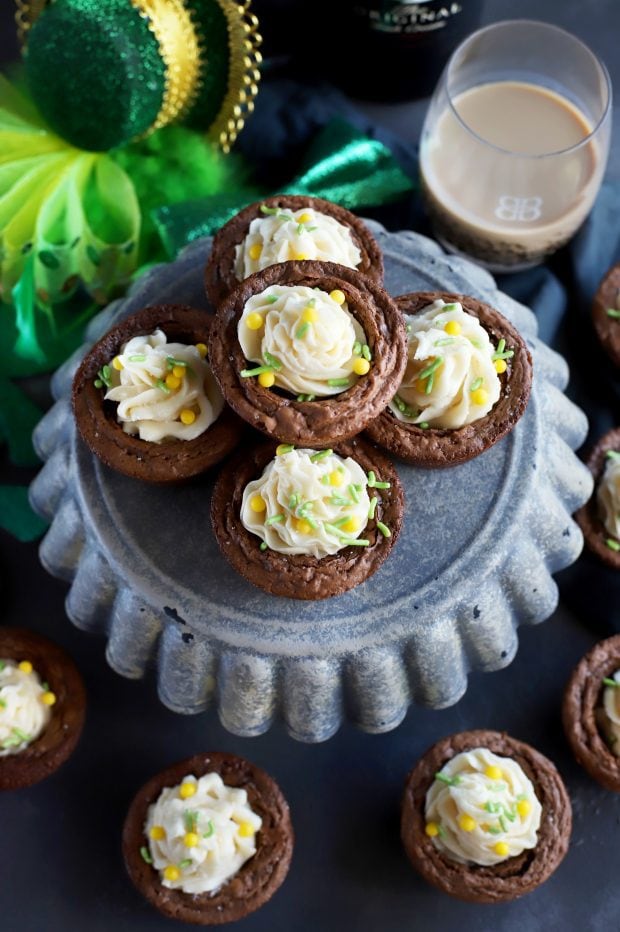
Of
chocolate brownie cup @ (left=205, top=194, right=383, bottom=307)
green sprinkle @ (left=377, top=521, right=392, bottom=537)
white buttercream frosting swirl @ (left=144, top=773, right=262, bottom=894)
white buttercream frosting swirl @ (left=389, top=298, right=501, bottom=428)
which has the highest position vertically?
chocolate brownie cup @ (left=205, top=194, right=383, bottom=307)

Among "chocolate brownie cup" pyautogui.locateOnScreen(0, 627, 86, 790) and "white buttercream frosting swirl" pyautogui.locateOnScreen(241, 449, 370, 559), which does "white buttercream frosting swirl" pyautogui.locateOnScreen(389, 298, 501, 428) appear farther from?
"chocolate brownie cup" pyautogui.locateOnScreen(0, 627, 86, 790)

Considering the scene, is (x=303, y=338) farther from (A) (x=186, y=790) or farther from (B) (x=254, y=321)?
(A) (x=186, y=790)

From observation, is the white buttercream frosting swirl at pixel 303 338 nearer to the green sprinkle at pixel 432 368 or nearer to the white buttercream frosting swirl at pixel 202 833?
the green sprinkle at pixel 432 368

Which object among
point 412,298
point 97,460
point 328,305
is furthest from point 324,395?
point 97,460

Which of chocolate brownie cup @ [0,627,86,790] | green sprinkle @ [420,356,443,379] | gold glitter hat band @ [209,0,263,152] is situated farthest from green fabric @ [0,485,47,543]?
green sprinkle @ [420,356,443,379]

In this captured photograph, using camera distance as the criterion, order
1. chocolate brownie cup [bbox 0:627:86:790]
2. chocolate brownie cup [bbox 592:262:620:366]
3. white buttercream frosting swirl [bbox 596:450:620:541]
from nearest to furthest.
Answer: chocolate brownie cup [bbox 0:627:86:790] < white buttercream frosting swirl [bbox 596:450:620:541] < chocolate brownie cup [bbox 592:262:620:366]

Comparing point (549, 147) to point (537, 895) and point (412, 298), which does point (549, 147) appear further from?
point (537, 895)

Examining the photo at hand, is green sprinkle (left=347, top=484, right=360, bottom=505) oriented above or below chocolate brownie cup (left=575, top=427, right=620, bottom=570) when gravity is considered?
above

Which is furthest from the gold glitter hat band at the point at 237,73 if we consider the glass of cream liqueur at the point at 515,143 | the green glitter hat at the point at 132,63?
the glass of cream liqueur at the point at 515,143

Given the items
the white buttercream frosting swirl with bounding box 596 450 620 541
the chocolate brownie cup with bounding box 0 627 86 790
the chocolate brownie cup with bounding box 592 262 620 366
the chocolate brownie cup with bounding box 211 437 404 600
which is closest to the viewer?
the chocolate brownie cup with bounding box 211 437 404 600
